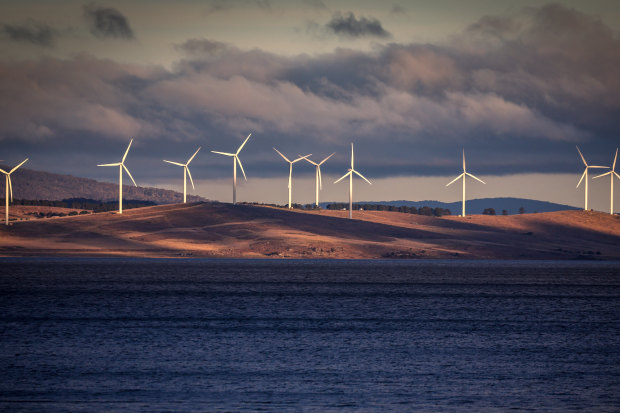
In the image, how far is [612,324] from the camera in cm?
3944

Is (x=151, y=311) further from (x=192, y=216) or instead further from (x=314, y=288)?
(x=192, y=216)

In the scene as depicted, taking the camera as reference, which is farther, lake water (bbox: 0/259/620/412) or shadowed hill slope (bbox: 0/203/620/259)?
shadowed hill slope (bbox: 0/203/620/259)

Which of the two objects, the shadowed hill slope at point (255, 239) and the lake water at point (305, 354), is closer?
the lake water at point (305, 354)


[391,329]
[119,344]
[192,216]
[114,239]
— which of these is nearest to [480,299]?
[391,329]

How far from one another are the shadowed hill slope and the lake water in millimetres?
92017

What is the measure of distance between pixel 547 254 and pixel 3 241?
374 feet

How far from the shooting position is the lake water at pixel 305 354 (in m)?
19.6

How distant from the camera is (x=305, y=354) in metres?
27.5

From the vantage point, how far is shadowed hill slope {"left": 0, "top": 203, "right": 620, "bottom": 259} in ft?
484

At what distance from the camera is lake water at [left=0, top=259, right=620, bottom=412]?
19578mm

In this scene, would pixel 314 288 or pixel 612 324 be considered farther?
pixel 314 288

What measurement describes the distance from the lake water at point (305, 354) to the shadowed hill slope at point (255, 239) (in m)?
92.0

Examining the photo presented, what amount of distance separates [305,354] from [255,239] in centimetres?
13076

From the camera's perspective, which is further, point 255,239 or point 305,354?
point 255,239
